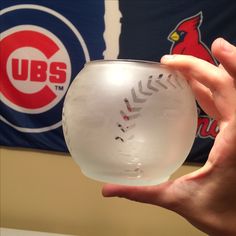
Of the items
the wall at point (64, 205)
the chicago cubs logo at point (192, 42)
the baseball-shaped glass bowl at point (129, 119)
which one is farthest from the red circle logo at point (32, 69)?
the baseball-shaped glass bowl at point (129, 119)

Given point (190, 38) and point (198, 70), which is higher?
point (190, 38)

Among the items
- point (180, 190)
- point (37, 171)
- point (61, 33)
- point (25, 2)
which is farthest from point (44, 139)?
point (180, 190)

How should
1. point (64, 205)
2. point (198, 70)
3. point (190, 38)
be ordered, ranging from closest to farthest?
point (198, 70)
point (190, 38)
point (64, 205)

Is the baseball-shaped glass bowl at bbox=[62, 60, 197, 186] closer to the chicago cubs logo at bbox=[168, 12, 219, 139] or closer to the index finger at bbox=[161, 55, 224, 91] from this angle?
the index finger at bbox=[161, 55, 224, 91]

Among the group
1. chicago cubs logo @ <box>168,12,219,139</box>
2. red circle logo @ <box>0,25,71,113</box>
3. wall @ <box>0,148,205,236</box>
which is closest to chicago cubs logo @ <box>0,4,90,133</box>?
red circle logo @ <box>0,25,71,113</box>

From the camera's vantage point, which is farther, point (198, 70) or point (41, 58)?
point (41, 58)

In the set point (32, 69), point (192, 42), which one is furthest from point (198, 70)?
point (32, 69)

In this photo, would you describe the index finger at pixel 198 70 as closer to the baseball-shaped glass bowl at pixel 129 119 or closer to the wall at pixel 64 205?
the baseball-shaped glass bowl at pixel 129 119

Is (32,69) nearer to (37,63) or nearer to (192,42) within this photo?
(37,63)
